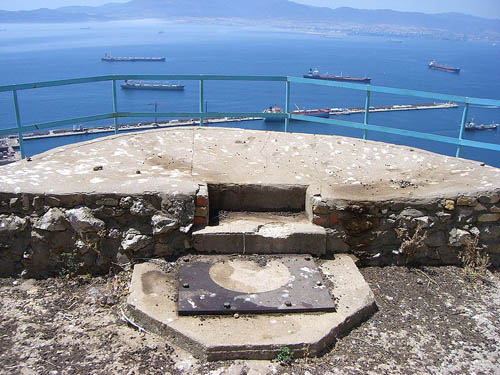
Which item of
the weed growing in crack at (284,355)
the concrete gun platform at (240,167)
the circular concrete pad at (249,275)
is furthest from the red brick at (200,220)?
the weed growing in crack at (284,355)

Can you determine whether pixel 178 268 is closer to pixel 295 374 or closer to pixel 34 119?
pixel 295 374

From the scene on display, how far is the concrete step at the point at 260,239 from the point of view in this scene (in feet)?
17.4

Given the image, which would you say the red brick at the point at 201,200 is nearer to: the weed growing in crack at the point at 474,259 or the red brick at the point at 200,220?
the red brick at the point at 200,220

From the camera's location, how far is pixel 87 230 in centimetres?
525

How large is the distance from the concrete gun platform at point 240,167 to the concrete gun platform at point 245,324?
1198 mm

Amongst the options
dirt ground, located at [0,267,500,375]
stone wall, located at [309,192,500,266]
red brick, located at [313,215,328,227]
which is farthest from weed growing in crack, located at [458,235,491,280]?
red brick, located at [313,215,328,227]

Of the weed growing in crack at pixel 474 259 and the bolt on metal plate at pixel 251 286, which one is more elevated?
the bolt on metal plate at pixel 251 286

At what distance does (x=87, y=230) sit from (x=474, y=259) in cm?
447

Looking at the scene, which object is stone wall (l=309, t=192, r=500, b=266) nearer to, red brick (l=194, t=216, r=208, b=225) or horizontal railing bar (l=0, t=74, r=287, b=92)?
red brick (l=194, t=216, r=208, b=225)

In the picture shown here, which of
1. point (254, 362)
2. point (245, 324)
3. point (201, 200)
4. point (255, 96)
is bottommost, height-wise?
point (255, 96)

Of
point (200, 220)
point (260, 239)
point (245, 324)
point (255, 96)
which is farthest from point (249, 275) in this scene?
point (255, 96)

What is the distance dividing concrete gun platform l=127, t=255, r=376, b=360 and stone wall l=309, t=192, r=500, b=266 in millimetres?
779

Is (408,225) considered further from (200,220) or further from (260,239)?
(200,220)

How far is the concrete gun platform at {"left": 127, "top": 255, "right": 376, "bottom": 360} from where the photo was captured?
3.93m
